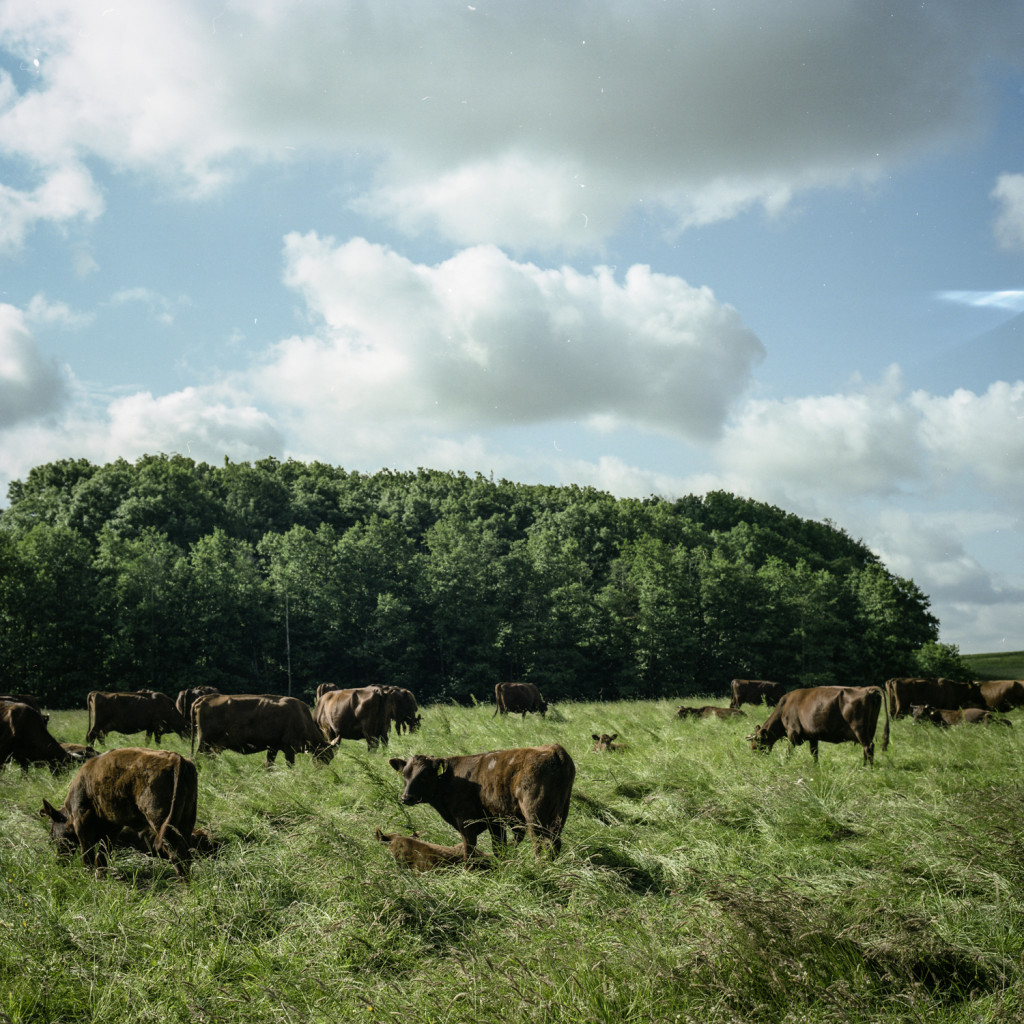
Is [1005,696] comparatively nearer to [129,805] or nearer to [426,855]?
[426,855]

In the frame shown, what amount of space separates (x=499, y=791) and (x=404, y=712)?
1535 cm

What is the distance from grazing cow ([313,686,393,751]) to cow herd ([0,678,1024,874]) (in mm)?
32

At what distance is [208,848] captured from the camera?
786cm

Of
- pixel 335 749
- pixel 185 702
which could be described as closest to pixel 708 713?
pixel 335 749

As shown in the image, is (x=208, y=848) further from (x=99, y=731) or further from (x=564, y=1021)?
(x=99, y=731)

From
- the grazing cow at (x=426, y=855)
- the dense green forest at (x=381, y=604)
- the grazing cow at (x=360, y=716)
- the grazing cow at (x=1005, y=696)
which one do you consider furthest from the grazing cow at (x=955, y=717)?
the dense green forest at (x=381, y=604)

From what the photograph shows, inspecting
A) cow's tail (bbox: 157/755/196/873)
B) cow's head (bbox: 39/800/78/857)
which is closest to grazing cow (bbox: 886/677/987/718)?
cow's tail (bbox: 157/755/196/873)

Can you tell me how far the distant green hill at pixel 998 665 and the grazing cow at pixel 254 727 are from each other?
6379 cm

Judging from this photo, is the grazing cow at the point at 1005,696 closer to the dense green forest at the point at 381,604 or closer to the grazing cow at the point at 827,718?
the grazing cow at the point at 827,718

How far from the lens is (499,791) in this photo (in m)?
7.87

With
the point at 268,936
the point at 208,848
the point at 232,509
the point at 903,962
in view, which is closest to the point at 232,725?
the point at 208,848

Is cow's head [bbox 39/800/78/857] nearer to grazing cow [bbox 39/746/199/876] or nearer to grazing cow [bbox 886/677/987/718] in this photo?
grazing cow [bbox 39/746/199/876]

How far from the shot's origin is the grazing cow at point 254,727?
49.1 feet

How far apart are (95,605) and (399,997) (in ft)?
151
